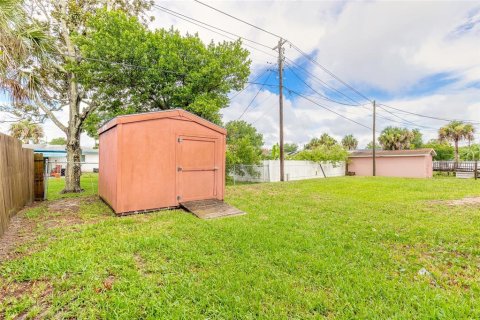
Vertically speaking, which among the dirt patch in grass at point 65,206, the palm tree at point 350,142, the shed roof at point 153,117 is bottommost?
the dirt patch in grass at point 65,206

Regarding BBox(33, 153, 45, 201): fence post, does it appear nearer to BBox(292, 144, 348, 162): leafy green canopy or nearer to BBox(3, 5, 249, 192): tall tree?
BBox(3, 5, 249, 192): tall tree

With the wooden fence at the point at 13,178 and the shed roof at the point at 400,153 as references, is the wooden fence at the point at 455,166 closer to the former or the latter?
the shed roof at the point at 400,153

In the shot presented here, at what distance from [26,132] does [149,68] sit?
25890mm

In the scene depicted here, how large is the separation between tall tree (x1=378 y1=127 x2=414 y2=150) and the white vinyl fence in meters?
15.5

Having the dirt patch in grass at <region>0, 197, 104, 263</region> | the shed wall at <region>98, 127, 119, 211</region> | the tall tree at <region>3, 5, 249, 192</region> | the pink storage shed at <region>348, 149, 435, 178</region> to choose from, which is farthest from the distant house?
the pink storage shed at <region>348, 149, 435, 178</region>

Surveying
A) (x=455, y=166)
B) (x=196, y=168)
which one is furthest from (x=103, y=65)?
(x=455, y=166)

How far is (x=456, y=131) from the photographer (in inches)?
1107

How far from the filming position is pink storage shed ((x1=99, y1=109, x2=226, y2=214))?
548 centimetres

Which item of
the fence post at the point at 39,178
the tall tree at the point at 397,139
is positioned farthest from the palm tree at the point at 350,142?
the fence post at the point at 39,178

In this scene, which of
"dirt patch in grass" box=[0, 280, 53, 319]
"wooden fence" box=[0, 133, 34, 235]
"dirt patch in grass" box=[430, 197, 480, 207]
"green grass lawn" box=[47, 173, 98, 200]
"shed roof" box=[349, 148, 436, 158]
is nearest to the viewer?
"dirt patch in grass" box=[0, 280, 53, 319]

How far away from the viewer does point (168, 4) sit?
8.77 meters

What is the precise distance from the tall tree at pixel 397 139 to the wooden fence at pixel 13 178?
36.4 metres

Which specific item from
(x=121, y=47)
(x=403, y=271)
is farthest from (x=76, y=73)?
(x=403, y=271)

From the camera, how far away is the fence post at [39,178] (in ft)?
23.8
